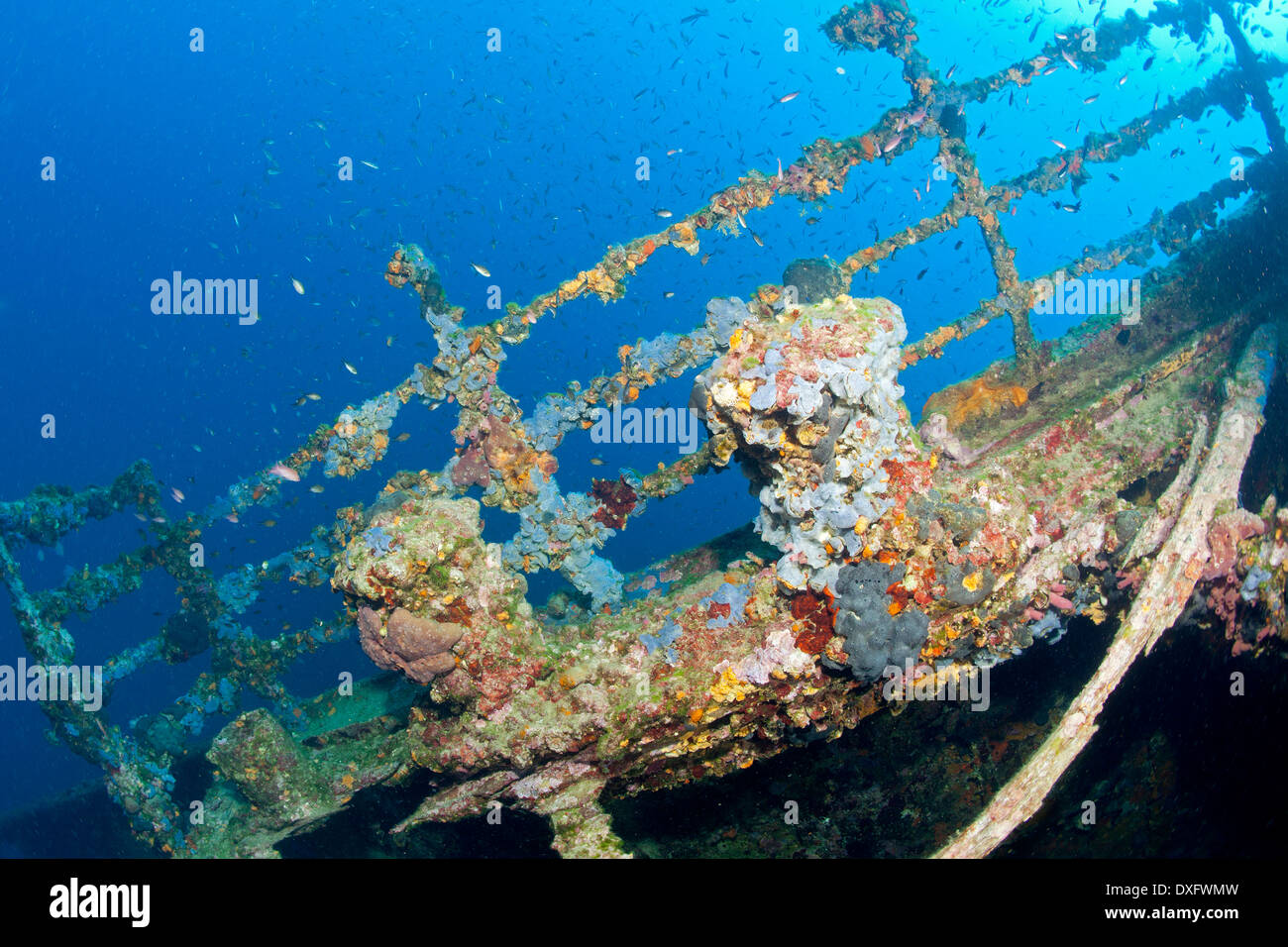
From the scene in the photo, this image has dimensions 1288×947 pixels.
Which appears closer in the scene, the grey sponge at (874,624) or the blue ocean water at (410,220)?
the grey sponge at (874,624)

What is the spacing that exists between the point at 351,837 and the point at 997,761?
655 centimetres

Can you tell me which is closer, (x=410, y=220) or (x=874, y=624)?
(x=874, y=624)

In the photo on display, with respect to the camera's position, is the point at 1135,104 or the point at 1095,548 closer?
the point at 1095,548

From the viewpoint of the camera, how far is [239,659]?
9.41 m

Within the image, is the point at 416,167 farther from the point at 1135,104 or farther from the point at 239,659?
the point at 1135,104

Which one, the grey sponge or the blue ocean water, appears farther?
the blue ocean water

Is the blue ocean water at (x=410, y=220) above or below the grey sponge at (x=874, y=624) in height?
above

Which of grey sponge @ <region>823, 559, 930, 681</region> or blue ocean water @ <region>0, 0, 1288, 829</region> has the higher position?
blue ocean water @ <region>0, 0, 1288, 829</region>

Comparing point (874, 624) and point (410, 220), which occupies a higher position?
point (410, 220)
